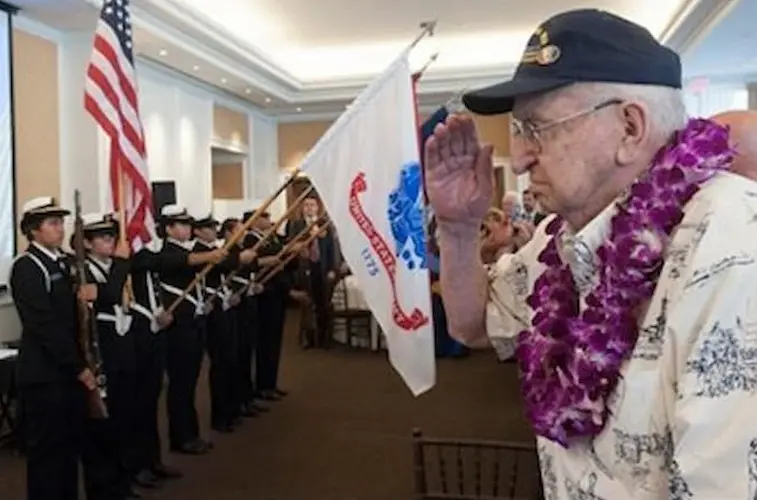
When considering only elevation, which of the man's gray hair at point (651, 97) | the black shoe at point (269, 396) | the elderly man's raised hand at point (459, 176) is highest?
the man's gray hair at point (651, 97)

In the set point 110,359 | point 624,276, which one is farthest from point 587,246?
point 110,359

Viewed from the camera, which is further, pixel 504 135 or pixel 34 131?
pixel 504 135

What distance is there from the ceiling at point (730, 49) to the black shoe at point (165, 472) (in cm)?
561

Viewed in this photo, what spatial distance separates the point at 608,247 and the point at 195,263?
165 inches

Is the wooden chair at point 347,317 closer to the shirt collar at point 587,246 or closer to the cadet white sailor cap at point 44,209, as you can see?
the cadet white sailor cap at point 44,209

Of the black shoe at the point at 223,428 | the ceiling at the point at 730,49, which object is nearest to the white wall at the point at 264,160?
the ceiling at the point at 730,49

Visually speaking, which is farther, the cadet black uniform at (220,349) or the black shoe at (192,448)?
the cadet black uniform at (220,349)

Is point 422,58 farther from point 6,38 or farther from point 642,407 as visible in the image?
point 642,407

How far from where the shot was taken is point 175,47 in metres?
7.91

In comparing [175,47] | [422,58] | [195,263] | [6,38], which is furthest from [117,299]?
[422,58]

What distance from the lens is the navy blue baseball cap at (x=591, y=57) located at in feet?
3.12

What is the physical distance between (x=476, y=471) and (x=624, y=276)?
2.09m

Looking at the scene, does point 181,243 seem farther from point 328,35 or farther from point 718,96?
point 718,96

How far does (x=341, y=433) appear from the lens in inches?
215
